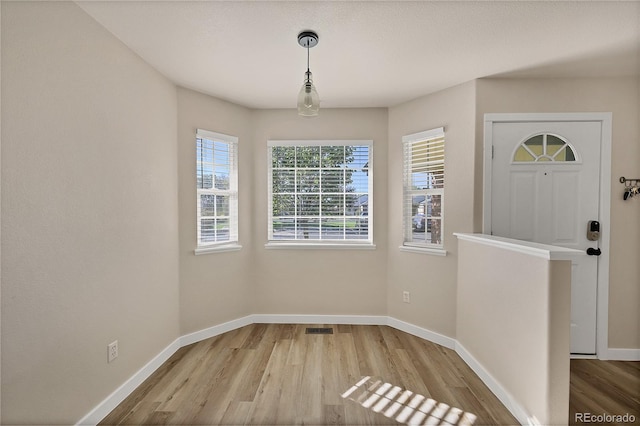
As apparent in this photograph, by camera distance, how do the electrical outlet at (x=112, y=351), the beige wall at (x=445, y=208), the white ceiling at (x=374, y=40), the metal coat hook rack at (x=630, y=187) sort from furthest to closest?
the beige wall at (x=445, y=208) < the metal coat hook rack at (x=630, y=187) < the electrical outlet at (x=112, y=351) < the white ceiling at (x=374, y=40)

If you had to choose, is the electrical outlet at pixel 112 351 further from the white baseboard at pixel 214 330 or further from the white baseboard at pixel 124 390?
the white baseboard at pixel 214 330

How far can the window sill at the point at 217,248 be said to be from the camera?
9.79ft

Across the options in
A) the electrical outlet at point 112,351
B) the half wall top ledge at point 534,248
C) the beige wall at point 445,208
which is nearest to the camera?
the half wall top ledge at point 534,248

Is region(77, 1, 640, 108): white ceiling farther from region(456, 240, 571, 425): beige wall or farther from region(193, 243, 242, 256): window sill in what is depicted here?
region(193, 243, 242, 256): window sill

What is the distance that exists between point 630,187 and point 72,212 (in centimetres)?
449

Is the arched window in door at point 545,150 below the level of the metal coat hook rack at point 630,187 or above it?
above

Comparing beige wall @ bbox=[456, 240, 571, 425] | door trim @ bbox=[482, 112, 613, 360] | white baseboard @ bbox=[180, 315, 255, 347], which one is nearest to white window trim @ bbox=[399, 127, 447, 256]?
beige wall @ bbox=[456, 240, 571, 425]

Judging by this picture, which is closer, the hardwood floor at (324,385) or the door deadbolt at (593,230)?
the hardwood floor at (324,385)

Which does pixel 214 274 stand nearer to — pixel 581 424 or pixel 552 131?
pixel 581 424

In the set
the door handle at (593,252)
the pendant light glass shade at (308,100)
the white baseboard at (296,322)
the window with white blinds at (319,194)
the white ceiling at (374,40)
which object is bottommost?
the white baseboard at (296,322)

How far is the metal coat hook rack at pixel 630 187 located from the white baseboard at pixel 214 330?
407 cm

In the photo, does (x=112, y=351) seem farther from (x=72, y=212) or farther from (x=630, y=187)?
(x=630, y=187)

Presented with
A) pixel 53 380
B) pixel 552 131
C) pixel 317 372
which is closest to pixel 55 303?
pixel 53 380

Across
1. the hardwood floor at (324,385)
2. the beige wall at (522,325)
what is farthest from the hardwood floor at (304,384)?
the beige wall at (522,325)
